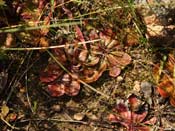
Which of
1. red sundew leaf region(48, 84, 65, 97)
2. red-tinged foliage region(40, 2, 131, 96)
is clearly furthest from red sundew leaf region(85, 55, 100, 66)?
red sundew leaf region(48, 84, 65, 97)

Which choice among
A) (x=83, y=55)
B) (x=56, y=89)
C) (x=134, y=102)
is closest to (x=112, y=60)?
(x=83, y=55)

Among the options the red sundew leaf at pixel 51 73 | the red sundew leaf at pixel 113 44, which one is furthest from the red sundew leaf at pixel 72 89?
the red sundew leaf at pixel 113 44

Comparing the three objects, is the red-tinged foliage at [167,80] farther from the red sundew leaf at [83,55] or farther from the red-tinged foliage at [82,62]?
the red sundew leaf at [83,55]

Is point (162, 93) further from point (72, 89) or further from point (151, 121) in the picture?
point (72, 89)

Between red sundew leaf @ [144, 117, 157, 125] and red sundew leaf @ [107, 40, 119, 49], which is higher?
red sundew leaf @ [107, 40, 119, 49]

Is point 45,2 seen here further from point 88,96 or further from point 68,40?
point 88,96

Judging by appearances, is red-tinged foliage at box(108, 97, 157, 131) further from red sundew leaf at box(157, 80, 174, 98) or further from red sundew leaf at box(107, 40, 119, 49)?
red sundew leaf at box(107, 40, 119, 49)

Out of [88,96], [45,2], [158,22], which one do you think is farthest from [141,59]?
[45,2]
